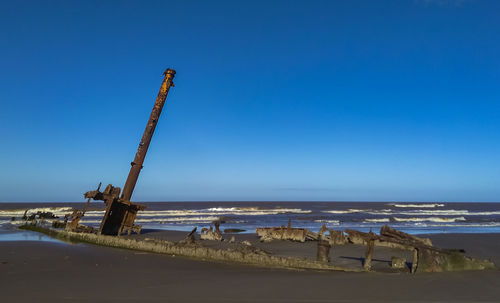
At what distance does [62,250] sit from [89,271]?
5.08 metres

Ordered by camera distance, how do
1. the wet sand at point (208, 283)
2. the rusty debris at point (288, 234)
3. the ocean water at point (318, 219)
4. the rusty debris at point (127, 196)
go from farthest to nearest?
1. the ocean water at point (318, 219)
2. the rusty debris at point (288, 234)
3. the rusty debris at point (127, 196)
4. the wet sand at point (208, 283)

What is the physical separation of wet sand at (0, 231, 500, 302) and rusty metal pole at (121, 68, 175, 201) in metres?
5.77

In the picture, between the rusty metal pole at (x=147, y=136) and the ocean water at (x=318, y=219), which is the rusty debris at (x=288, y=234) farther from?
the ocean water at (x=318, y=219)

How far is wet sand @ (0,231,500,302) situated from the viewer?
668cm

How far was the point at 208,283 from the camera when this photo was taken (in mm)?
7945

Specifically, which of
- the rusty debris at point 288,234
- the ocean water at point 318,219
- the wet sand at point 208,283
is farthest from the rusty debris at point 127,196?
the ocean water at point 318,219

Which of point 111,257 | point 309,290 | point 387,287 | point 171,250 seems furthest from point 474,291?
point 111,257

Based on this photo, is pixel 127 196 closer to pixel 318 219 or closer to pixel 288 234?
pixel 288 234

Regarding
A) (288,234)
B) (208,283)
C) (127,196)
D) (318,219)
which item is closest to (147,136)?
(127,196)

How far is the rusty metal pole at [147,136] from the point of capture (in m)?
16.9

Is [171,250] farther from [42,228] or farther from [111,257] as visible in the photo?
[42,228]

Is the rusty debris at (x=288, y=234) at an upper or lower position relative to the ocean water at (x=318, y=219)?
upper

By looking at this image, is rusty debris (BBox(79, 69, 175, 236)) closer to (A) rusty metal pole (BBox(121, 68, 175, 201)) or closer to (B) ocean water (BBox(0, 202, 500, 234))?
(A) rusty metal pole (BBox(121, 68, 175, 201))

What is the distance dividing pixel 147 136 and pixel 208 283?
1107cm
